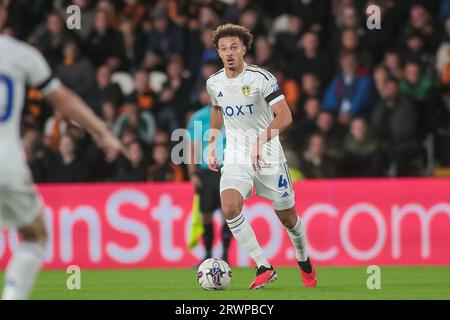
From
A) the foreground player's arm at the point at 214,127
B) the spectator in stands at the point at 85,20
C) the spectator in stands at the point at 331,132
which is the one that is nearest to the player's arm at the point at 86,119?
the foreground player's arm at the point at 214,127

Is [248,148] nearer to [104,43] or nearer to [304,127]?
[304,127]

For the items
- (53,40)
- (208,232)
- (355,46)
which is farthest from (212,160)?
(53,40)

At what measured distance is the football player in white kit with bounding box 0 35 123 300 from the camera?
6426mm

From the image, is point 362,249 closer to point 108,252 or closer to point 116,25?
point 108,252

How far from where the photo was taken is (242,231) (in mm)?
9734

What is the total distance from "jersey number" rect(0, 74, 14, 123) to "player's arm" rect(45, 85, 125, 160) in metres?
0.35

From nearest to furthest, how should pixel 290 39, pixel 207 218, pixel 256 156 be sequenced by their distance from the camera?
pixel 256 156 < pixel 207 218 < pixel 290 39

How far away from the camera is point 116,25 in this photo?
1686 centimetres

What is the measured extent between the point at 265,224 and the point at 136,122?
2824 mm

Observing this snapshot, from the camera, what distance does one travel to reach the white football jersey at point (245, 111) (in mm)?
9852

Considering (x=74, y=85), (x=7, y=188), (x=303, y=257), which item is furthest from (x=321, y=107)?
(x=7, y=188)

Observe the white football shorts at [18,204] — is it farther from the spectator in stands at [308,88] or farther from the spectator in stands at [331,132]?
the spectator in stands at [308,88]

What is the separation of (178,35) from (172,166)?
254 centimetres

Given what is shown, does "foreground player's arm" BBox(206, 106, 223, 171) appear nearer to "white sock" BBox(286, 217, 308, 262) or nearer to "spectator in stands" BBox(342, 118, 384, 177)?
"white sock" BBox(286, 217, 308, 262)
